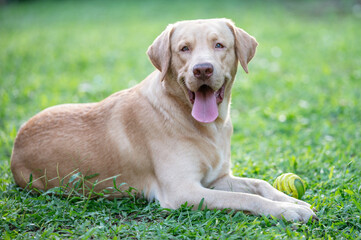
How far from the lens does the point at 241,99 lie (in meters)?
7.25

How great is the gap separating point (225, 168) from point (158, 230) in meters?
1.12

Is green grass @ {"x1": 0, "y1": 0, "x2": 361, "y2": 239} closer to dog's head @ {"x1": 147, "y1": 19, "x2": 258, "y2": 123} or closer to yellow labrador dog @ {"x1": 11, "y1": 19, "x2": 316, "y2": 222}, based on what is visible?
yellow labrador dog @ {"x1": 11, "y1": 19, "x2": 316, "y2": 222}

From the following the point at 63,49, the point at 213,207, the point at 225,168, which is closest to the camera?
the point at 213,207

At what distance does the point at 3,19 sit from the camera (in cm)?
1652

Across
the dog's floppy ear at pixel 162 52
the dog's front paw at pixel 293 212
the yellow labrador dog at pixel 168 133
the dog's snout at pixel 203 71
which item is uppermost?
the dog's floppy ear at pixel 162 52

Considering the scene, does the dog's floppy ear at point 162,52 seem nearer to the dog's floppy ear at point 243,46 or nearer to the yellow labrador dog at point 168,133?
the yellow labrador dog at point 168,133

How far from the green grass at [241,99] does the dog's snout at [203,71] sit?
1.18 metres

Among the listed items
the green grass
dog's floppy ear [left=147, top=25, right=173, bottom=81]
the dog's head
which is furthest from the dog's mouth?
the green grass

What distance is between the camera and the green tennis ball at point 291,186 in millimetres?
3803

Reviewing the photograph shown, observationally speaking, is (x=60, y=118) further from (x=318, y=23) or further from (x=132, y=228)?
(x=318, y=23)

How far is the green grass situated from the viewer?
3383mm

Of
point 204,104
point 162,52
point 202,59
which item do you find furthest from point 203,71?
point 162,52

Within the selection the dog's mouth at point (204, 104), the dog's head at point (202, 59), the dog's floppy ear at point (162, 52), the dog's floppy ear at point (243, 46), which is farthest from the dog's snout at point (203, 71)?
the dog's floppy ear at point (243, 46)

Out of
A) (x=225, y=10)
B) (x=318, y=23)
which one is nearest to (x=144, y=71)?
(x=318, y=23)
